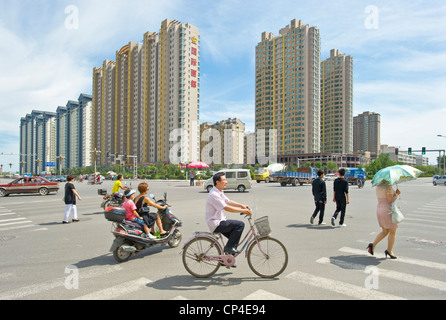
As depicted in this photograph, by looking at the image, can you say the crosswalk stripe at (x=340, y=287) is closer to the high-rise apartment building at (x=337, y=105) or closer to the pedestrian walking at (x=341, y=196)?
the pedestrian walking at (x=341, y=196)

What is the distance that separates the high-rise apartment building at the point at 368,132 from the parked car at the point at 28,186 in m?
180

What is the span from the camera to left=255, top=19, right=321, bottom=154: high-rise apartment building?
106938 mm

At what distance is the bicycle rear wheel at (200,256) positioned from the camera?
4598 mm

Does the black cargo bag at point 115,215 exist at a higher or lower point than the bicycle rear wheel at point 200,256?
higher

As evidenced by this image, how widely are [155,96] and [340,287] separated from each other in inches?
4498

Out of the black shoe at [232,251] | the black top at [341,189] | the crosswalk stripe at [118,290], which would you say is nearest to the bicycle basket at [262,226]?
the black shoe at [232,251]

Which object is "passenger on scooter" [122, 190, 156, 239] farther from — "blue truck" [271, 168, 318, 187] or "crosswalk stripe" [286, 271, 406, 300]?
"blue truck" [271, 168, 318, 187]

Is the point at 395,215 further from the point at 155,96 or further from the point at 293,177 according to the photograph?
the point at 155,96

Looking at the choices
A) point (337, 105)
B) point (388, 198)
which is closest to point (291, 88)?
point (337, 105)

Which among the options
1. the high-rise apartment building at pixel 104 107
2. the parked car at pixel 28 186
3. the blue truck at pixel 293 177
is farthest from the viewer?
the high-rise apartment building at pixel 104 107

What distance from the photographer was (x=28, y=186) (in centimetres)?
2152

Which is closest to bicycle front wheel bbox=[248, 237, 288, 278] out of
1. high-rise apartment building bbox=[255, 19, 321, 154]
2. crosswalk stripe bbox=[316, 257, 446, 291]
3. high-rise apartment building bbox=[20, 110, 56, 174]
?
crosswalk stripe bbox=[316, 257, 446, 291]

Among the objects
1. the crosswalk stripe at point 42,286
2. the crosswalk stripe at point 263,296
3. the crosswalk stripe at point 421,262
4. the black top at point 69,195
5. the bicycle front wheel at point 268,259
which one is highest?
the black top at point 69,195
